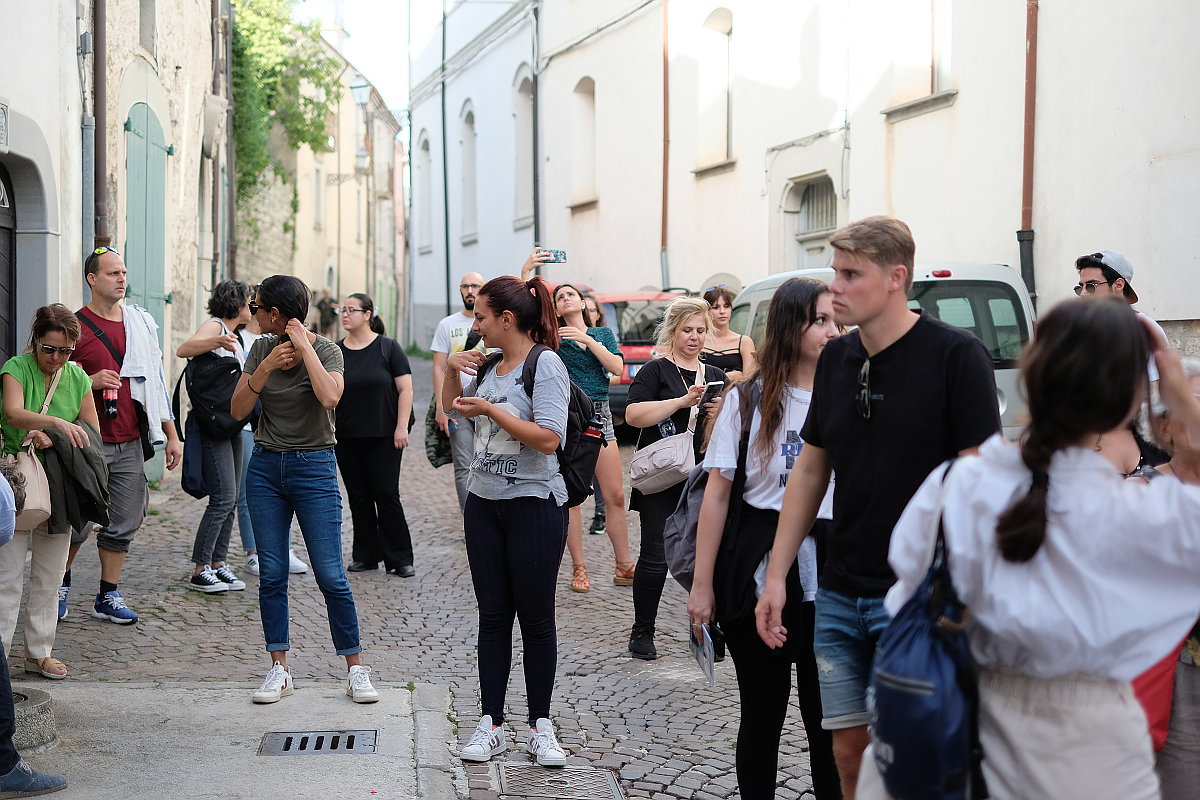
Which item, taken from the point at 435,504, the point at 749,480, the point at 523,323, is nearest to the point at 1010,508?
the point at 749,480

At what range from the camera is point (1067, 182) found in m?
12.1

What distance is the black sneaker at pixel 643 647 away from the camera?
6.20 m

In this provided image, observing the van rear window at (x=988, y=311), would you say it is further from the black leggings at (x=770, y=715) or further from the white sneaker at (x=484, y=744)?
the black leggings at (x=770, y=715)

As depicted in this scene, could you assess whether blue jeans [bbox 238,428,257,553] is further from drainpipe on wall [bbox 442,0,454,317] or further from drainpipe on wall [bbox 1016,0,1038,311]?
drainpipe on wall [bbox 442,0,454,317]

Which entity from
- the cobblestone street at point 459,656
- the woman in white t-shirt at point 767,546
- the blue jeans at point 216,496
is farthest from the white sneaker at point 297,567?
the woman in white t-shirt at point 767,546

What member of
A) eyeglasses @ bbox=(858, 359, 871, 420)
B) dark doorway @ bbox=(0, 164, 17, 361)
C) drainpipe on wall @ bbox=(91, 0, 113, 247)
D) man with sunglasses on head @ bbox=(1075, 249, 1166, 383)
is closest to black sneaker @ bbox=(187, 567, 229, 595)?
dark doorway @ bbox=(0, 164, 17, 361)

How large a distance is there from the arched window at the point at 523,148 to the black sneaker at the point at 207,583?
20.0 meters

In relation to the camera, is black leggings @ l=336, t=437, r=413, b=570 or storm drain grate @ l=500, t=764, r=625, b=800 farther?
black leggings @ l=336, t=437, r=413, b=570

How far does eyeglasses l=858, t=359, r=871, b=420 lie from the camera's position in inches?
120

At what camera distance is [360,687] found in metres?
5.26

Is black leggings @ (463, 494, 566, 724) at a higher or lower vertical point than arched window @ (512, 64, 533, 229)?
lower

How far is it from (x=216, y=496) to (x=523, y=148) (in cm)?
2132

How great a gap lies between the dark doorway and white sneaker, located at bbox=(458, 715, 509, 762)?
17.4ft

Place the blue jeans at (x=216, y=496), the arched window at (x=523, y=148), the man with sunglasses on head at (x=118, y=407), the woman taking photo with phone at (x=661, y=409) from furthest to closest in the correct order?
1. the arched window at (x=523, y=148)
2. the blue jeans at (x=216, y=496)
3. the man with sunglasses on head at (x=118, y=407)
4. the woman taking photo with phone at (x=661, y=409)
